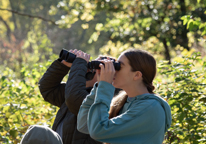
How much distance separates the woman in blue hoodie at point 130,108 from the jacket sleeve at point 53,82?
35.5 inches

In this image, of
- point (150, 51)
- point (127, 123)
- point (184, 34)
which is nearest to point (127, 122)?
point (127, 123)

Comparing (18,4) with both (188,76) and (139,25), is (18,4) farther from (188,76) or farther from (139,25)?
(188,76)

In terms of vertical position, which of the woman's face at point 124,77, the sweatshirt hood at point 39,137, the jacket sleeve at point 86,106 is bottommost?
the sweatshirt hood at point 39,137

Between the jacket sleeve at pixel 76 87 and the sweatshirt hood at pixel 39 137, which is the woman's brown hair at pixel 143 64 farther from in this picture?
the sweatshirt hood at pixel 39 137

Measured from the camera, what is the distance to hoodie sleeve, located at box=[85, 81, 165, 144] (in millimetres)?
1671

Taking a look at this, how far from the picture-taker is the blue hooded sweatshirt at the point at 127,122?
167cm

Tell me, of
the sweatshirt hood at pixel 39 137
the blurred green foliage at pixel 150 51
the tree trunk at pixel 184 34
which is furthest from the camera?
the tree trunk at pixel 184 34

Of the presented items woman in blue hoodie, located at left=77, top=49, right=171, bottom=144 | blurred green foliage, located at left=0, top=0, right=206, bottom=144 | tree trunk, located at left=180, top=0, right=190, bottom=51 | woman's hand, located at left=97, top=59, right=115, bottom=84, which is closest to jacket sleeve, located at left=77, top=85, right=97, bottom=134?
woman in blue hoodie, located at left=77, top=49, right=171, bottom=144

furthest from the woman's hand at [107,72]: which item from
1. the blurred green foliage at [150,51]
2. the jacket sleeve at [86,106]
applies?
the blurred green foliage at [150,51]

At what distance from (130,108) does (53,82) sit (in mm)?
1226

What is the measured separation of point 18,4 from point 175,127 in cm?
3166

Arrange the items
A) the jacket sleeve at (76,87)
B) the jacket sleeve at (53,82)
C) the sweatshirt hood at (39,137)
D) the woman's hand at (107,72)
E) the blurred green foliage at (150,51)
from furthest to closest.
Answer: the blurred green foliage at (150,51) → the jacket sleeve at (53,82) → the jacket sleeve at (76,87) → the woman's hand at (107,72) → the sweatshirt hood at (39,137)

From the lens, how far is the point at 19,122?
3820 mm

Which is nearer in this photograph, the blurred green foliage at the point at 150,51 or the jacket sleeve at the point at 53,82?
the jacket sleeve at the point at 53,82
